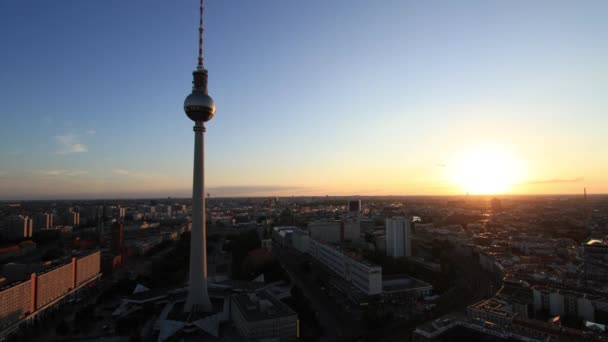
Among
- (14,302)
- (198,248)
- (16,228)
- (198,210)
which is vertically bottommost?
(14,302)

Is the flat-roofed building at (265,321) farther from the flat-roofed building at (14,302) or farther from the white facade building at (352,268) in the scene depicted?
the flat-roofed building at (14,302)

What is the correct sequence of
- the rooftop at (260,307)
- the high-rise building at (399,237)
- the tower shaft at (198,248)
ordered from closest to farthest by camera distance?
the rooftop at (260,307) < the tower shaft at (198,248) < the high-rise building at (399,237)

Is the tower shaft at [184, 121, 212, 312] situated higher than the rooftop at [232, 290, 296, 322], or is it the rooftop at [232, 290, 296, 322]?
the tower shaft at [184, 121, 212, 312]

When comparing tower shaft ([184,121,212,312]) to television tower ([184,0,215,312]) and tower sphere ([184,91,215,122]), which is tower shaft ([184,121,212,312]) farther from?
tower sphere ([184,91,215,122])

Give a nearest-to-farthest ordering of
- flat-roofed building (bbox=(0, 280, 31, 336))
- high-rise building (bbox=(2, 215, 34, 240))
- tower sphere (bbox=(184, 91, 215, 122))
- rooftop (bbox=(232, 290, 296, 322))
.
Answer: rooftop (bbox=(232, 290, 296, 322))
flat-roofed building (bbox=(0, 280, 31, 336))
tower sphere (bbox=(184, 91, 215, 122))
high-rise building (bbox=(2, 215, 34, 240))

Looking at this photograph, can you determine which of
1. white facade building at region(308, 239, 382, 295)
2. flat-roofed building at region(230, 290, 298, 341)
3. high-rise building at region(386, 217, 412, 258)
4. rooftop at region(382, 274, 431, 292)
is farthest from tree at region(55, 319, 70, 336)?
high-rise building at region(386, 217, 412, 258)

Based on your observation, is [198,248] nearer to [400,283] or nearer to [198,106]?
[198,106]

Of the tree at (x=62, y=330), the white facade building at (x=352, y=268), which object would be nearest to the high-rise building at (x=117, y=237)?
the tree at (x=62, y=330)

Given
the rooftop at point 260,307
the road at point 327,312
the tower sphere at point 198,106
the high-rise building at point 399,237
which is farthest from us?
the high-rise building at point 399,237

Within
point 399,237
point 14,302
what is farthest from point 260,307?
point 399,237
